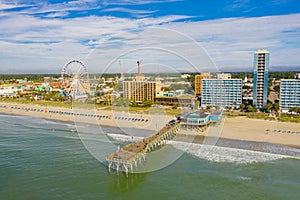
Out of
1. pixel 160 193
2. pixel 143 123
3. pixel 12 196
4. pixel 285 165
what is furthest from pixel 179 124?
pixel 12 196

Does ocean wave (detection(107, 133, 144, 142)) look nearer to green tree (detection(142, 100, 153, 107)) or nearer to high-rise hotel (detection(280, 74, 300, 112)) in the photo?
green tree (detection(142, 100, 153, 107))

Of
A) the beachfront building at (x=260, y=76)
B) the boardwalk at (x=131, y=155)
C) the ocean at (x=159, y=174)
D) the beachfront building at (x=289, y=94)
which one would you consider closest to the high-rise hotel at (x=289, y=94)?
the beachfront building at (x=289, y=94)

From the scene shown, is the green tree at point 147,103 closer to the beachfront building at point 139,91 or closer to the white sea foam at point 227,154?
the beachfront building at point 139,91

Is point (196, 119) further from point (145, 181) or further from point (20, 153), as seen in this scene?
point (20, 153)

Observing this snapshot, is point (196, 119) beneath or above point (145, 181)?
above

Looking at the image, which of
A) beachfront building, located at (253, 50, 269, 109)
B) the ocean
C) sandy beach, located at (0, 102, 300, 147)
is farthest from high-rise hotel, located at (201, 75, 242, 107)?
the ocean

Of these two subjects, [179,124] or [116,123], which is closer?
[179,124]
